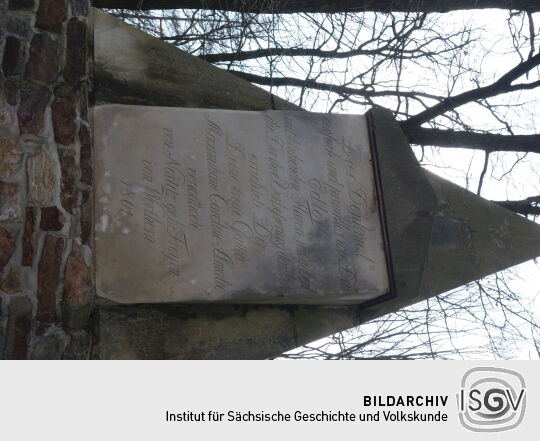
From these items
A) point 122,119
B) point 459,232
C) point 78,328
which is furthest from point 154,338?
point 459,232

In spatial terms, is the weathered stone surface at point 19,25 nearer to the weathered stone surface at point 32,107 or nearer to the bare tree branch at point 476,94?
the weathered stone surface at point 32,107

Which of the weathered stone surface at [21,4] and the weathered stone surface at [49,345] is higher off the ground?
the weathered stone surface at [21,4]

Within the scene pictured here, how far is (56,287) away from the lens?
3848 millimetres

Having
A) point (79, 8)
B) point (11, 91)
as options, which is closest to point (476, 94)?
point (79, 8)

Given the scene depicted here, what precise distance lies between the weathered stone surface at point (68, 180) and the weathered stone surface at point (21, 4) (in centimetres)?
85

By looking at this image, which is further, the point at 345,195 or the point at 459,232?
the point at 459,232

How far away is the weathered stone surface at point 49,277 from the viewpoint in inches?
150

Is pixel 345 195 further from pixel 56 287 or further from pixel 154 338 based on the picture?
pixel 56 287

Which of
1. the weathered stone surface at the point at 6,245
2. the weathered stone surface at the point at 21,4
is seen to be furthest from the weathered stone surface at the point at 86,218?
the weathered stone surface at the point at 21,4

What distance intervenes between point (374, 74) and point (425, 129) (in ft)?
2.52
